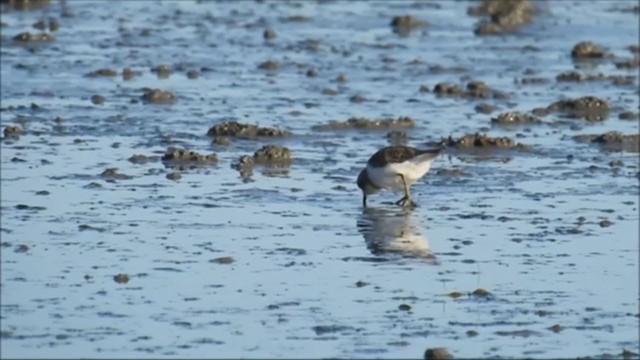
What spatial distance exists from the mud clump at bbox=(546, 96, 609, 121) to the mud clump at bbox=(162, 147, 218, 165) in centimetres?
454

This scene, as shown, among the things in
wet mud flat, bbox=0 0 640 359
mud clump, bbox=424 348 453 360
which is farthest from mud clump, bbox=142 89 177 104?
mud clump, bbox=424 348 453 360

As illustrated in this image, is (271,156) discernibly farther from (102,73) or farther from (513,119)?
(102,73)

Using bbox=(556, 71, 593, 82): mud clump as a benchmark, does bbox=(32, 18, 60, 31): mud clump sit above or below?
above

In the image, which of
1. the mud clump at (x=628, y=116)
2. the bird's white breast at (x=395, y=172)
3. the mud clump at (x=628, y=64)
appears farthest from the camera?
the mud clump at (x=628, y=64)

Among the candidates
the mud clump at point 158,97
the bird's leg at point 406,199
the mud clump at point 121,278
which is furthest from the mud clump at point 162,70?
the mud clump at point 121,278

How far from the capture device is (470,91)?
73.1 ft

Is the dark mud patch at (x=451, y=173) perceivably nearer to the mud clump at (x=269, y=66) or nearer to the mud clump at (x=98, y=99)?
the mud clump at (x=98, y=99)

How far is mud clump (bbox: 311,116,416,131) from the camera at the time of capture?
66.0 feet

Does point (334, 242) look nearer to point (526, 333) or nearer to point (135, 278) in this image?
point (135, 278)

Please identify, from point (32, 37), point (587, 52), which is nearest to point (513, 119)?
point (587, 52)

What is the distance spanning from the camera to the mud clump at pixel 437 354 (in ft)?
38.4

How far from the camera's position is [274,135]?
19625 millimetres

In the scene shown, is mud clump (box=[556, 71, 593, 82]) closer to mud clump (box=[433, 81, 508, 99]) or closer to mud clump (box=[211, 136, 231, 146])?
mud clump (box=[433, 81, 508, 99])

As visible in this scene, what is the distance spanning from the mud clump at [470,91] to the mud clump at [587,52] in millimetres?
2933
